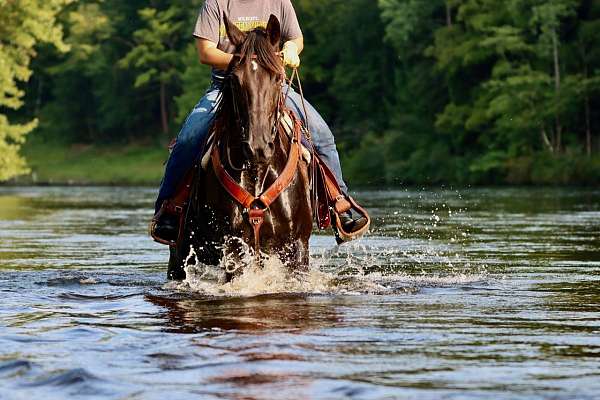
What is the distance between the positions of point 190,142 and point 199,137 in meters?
0.09

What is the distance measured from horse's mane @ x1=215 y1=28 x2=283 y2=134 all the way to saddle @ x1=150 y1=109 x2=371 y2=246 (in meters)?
0.58

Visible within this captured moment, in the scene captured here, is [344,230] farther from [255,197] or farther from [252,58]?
[252,58]

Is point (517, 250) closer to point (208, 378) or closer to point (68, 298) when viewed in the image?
point (68, 298)

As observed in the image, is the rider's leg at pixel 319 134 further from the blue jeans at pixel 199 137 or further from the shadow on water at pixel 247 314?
the shadow on water at pixel 247 314

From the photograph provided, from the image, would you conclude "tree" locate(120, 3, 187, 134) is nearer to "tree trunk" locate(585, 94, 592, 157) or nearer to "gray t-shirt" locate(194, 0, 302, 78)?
"tree trunk" locate(585, 94, 592, 157)

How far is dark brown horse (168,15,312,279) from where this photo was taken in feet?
31.3

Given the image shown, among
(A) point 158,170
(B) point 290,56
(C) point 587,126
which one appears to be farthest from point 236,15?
(A) point 158,170

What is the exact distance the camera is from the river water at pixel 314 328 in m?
6.36

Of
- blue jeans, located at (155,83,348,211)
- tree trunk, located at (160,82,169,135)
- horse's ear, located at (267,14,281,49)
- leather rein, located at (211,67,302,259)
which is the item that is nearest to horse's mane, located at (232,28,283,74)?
horse's ear, located at (267,14,281,49)

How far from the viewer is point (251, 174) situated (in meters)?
10.0

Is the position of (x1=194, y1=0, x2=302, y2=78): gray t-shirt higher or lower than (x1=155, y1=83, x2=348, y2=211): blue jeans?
higher

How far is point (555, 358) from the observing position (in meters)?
7.01

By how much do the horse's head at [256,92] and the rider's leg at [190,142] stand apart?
1153 mm

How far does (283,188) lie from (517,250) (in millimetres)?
6187
